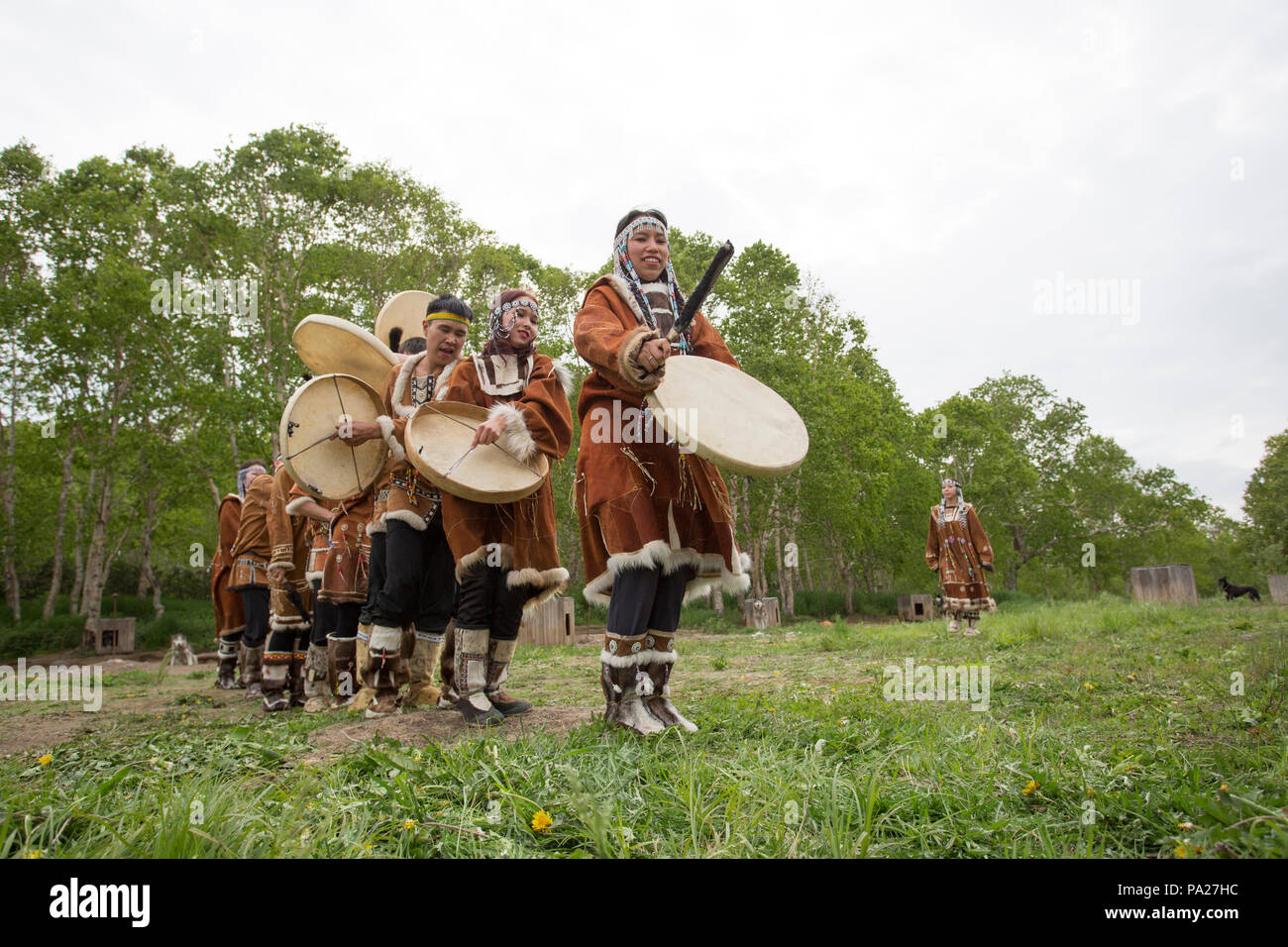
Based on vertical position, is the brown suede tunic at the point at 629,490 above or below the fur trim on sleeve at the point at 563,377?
below

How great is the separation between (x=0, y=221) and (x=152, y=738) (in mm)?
22930

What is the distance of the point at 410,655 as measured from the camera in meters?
4.87

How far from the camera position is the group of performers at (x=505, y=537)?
10.6 ft

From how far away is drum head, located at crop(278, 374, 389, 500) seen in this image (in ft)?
14.6

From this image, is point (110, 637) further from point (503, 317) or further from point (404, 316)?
point (503, 317)

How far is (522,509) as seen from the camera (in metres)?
4.10

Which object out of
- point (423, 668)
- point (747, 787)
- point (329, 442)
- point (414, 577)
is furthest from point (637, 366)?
point (423, 668)

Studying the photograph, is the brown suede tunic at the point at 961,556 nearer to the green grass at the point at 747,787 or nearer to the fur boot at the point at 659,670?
the green grass at the point at 747,787

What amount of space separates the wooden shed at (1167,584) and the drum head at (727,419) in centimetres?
1255

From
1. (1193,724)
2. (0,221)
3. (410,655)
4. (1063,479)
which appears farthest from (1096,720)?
(1063,479)

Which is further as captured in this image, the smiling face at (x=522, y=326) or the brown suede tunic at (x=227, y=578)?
the brown suede tunic at (x=227, y=578)

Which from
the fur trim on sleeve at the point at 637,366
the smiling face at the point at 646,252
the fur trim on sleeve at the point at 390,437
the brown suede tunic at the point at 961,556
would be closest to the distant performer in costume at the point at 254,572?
the fur trim on sleeve at the point at 390,437

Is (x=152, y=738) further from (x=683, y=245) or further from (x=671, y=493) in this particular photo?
(x=683, y=245)
